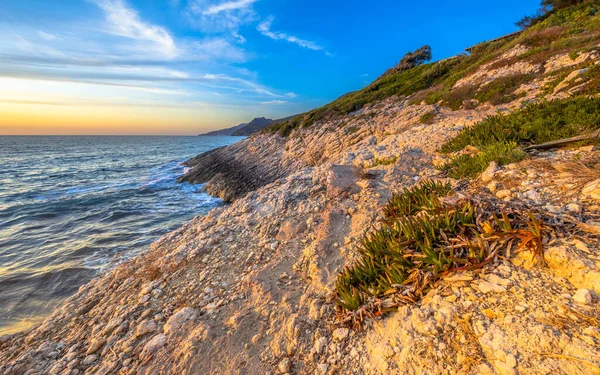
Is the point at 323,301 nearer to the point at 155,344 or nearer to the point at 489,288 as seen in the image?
the point at 489,288

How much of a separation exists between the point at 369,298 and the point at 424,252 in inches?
38.6

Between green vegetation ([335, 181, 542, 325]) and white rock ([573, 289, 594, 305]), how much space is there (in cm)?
52

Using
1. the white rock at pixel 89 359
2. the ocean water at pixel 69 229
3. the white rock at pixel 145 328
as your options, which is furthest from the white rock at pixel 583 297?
the ocean water at pixel 69 229

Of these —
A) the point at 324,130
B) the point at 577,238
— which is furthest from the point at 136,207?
the point at 577,238

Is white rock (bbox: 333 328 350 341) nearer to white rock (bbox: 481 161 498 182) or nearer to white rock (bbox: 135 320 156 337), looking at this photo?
white rock (bbox: 135 320 156 337)

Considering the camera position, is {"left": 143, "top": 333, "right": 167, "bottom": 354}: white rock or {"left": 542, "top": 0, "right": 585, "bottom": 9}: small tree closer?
{"left": 143, "top": 333, "right": 167, "bottom": 354}: white rock

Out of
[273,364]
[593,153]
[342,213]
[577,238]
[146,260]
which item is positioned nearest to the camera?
[577,238]

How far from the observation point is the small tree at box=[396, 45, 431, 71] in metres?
43.4

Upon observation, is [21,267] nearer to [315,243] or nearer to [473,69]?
[315,243]

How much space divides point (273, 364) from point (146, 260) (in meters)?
5.44

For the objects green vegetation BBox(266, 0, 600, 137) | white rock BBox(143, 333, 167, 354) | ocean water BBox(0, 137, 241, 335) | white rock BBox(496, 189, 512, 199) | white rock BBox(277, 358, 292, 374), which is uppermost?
green vegetation BBox(266, 0, 600, 137)

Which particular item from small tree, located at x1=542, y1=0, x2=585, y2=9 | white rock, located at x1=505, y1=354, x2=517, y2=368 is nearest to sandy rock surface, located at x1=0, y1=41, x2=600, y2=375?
white rock, located at x1=505, y1=354, x2=517, y2=368

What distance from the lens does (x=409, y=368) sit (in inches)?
105

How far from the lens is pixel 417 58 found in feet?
144
